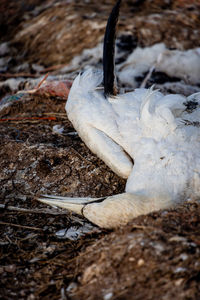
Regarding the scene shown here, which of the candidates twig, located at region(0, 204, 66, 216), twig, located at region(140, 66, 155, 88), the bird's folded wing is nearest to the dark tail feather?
the bird's folded wing

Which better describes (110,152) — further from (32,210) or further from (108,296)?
(108,296)

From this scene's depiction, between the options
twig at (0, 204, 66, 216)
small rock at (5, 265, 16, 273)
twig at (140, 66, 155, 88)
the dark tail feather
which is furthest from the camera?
twig at (140, 66, 155, 88)

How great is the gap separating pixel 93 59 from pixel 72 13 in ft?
3.33

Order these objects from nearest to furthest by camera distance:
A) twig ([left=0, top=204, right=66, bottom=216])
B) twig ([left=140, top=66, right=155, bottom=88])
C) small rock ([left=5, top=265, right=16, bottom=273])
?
Result: small rock ([left=5, top=265, right=16, bottom=273]), twig ([left=0, top=204, right=66, bottom=216]), twig ([left=140, top=66, right=155, bottom=88])

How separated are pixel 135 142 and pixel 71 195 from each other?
2.07 feet

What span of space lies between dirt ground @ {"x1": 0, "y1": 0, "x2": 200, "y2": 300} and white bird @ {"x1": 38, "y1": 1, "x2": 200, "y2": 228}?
122 mm

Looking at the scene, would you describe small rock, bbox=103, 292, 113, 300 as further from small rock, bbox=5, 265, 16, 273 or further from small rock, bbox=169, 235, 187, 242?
small rock, bbox=5, 265, 16, 273

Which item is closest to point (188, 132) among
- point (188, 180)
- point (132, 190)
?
point (188, 180)

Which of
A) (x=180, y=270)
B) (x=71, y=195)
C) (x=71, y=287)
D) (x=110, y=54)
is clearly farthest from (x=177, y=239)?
(x=110, y=54)

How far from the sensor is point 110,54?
9.69 feet

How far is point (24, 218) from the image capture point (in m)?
2.44

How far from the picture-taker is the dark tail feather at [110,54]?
2822 millimetres

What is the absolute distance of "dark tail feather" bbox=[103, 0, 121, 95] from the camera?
282cm

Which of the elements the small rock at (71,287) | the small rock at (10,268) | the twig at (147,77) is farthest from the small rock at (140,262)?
the twig at (147,77)
